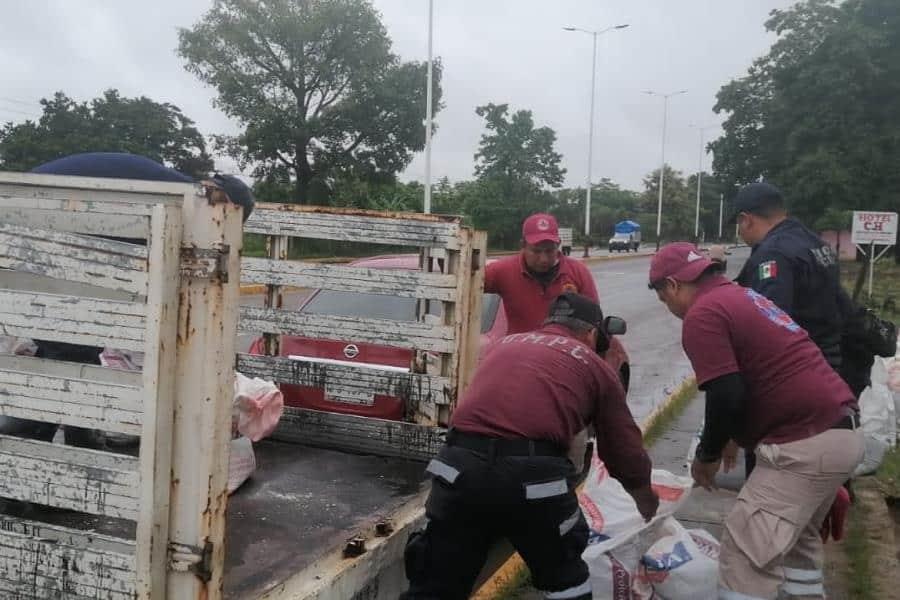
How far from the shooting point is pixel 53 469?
2240mm

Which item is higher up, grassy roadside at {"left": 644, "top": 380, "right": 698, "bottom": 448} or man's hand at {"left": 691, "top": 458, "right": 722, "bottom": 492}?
man's hand at {"left": 691, "top": 458, "right": 722, "bottom": 492}

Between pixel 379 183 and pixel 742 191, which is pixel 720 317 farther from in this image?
pixel 379 183

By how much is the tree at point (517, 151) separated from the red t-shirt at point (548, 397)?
46069 millimetres

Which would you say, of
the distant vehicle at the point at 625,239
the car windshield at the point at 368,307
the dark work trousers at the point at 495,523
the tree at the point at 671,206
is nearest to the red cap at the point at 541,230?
the car windshield at the point at 368,307

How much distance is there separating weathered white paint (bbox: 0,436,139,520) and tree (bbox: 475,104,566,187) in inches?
1843

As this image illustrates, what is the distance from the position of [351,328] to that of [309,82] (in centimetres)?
2711

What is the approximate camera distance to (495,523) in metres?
2.67

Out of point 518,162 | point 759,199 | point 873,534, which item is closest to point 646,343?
point 873,534

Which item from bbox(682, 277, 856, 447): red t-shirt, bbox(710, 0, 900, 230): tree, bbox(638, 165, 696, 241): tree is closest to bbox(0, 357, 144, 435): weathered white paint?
bbox(682, 277, 856, 447): red t-shirt

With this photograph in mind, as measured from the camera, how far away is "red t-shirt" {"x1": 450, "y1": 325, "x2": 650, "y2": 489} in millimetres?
2648

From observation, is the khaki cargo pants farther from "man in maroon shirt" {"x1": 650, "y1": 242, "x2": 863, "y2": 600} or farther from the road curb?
the road curb

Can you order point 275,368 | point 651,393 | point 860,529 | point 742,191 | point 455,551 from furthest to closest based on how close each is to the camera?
point 651,393 < point 860,529 < point 275,368 < point 742,191 < point 455,551

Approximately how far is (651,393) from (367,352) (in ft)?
16.2

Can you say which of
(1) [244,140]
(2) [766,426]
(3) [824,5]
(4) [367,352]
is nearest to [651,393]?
(4) [367,352]
